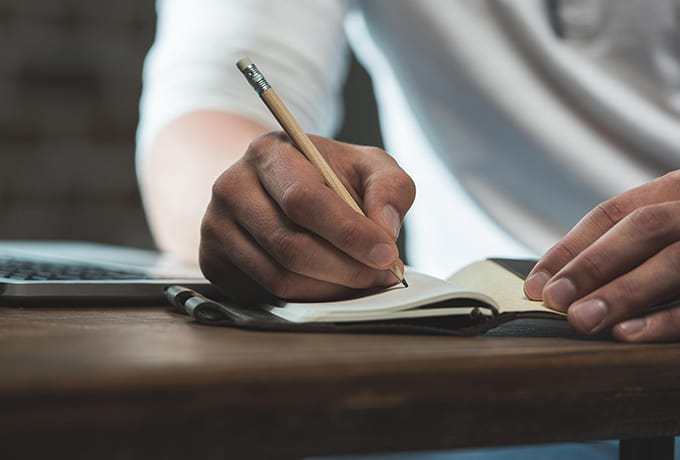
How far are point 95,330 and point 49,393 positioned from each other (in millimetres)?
133

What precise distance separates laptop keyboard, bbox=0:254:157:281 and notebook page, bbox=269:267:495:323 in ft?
0.63

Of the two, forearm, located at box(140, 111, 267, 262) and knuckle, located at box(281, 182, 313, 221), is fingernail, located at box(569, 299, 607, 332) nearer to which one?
knuckle, located at box(281, 182, 313, 221)

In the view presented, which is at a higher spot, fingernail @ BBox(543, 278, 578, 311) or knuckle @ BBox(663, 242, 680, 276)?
knuckle @ BBox(663, 242, 680, 276)

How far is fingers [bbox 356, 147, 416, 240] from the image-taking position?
44cm

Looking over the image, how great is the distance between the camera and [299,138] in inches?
18.2

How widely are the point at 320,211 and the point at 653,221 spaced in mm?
151

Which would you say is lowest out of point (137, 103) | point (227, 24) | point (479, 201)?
point (137, 103)

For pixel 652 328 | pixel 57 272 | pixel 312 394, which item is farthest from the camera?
pixel 57 272

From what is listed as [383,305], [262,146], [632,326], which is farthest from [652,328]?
[262,146]

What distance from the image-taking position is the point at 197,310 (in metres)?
0.41

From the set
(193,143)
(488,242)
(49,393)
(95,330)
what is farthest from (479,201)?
(49,393)

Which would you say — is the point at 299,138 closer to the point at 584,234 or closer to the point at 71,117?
the point at 584,234

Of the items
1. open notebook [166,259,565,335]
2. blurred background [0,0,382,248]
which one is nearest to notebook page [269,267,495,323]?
open notebook [166,259,565,335]

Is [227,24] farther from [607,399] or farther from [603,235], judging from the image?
[607,399]
